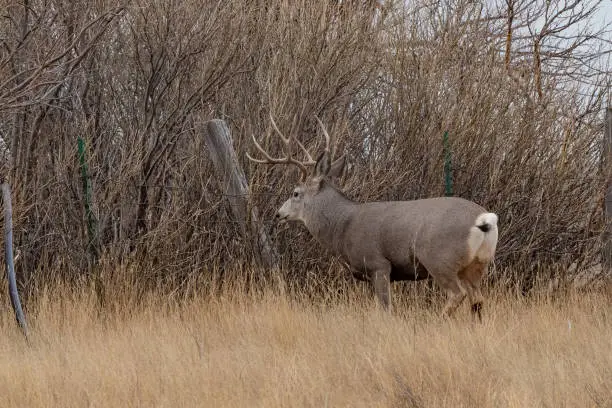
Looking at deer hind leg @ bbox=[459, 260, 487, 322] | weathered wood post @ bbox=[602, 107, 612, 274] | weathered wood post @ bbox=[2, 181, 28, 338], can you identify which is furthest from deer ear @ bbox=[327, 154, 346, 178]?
weathered wood post @ bbox=[602, 107, 612, 274]

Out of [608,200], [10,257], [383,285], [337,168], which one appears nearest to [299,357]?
[383,285]

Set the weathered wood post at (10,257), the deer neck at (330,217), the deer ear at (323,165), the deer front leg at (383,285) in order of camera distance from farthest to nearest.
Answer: the deer ear at (323,165)
the deer neck at (330,217)
the deer front leg at (383,285)
the weathered wood post at (10,257)

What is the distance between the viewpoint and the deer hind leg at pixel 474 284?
7.75 m

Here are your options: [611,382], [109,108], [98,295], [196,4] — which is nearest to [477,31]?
[196,4]

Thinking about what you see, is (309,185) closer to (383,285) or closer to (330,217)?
(330,217)

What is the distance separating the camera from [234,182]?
920cm

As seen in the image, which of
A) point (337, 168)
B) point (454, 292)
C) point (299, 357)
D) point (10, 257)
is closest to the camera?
point (299, 357)

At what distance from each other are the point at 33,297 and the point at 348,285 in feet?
9.56

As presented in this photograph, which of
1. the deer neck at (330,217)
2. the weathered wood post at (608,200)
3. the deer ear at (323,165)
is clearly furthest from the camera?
the weathered wood post at (608,200)

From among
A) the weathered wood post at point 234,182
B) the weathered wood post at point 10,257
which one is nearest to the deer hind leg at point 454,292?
the weathered wood post at point 234,182

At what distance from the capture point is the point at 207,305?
8.71 metres

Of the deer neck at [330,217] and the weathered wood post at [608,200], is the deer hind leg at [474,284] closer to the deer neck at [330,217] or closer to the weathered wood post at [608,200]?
the deer neck at [330,217]

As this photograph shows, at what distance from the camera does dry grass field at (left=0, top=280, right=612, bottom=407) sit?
202 inches

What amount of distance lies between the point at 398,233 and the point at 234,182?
6.23ft
